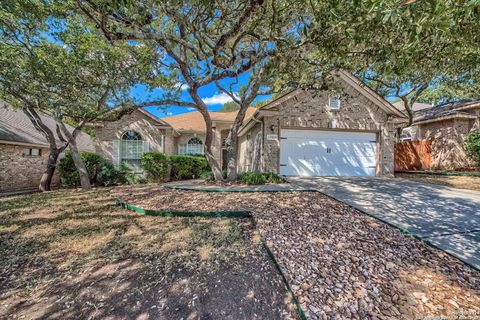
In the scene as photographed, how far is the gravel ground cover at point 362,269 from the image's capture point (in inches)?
85.0

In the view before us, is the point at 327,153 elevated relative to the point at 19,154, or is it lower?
elevated

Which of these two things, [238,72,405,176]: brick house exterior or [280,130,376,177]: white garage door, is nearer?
[238,72,405,176]: brick house exterior

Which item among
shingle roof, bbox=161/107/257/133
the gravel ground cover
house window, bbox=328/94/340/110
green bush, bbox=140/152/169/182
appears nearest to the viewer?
the gravel ground cover

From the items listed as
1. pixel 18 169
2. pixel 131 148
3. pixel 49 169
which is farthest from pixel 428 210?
pixel 18 169

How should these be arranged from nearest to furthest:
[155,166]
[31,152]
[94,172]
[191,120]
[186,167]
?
[155,166] → [94,172] → [31,152] → [186,167] → [191,120]

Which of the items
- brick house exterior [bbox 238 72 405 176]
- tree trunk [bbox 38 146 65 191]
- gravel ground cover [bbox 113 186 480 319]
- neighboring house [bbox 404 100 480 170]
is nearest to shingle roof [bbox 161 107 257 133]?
brick house exterior [bbox 238 72 405 176]

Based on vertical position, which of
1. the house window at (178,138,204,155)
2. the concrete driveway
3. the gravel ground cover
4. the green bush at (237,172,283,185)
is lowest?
the gravel ground cover

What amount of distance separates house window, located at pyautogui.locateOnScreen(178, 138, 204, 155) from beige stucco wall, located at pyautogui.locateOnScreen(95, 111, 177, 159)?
176 centimetres

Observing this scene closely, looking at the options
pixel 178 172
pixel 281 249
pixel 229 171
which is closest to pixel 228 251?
pixel 281 249

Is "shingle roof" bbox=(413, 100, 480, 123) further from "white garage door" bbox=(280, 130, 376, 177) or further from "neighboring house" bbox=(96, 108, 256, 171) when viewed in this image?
"neighboring house" bbox=(96, 108, 256, 171)

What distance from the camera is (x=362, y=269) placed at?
274cm

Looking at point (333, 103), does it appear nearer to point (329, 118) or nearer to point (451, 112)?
point (329, 118)

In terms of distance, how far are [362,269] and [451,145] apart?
14.2 metres

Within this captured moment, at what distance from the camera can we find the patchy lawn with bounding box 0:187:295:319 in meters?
2.28
